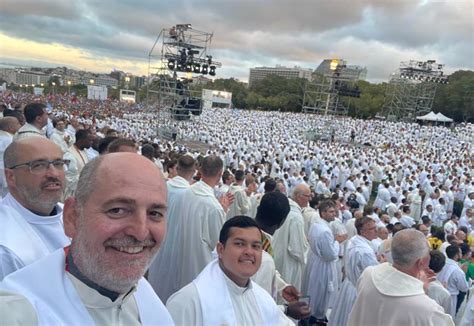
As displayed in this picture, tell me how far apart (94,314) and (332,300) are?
461 cm

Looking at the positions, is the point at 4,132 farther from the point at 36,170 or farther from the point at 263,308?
the point at 263,308

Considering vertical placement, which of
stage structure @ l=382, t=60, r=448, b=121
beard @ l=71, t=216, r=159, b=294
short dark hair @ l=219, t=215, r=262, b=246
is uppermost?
stage structure @ l=382, t=60, r=448, b=121

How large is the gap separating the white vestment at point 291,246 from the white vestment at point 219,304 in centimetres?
232

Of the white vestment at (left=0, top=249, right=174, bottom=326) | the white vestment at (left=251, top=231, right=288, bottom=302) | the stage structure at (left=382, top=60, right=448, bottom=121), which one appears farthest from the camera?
the stage structure at (left=382, top=60, right=448, bottom=121)

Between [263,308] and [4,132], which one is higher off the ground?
[4,132]

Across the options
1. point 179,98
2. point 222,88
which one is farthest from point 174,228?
point 222,88

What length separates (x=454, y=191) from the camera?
14430mm

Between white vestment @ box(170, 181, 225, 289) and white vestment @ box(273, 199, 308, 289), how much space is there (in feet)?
3.95

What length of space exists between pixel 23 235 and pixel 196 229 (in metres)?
1.87

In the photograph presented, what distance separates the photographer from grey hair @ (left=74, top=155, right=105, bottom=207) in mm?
1294

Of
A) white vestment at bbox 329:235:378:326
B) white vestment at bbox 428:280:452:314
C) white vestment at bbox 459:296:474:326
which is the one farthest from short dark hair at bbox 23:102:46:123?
white vestment at bbox 459:296:474:326

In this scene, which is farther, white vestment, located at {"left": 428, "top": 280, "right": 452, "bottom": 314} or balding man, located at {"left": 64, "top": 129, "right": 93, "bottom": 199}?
white vestment, located at {"left": 428, "top": 280, "right": 452, "bottom": 314}

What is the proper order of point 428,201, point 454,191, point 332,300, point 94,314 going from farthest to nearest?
point 454,191 → point 428,201 → point 332,300 → point 94,314

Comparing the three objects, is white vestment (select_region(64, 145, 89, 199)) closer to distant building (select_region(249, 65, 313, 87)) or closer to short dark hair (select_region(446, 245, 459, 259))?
short dark hair (select_region(446, 245, 459, 259))
